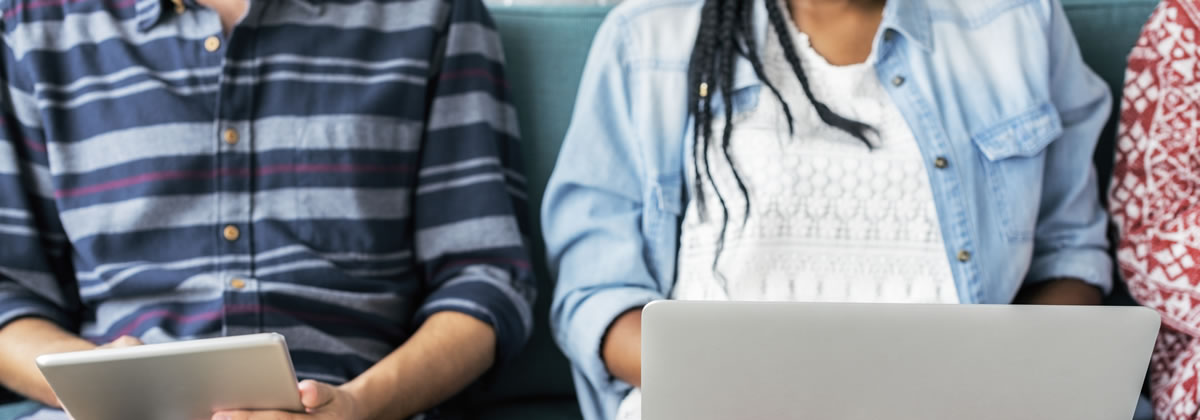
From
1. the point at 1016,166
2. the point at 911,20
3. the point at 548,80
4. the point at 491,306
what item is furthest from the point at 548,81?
the point at 1016,166

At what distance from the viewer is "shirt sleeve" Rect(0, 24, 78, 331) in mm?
1076

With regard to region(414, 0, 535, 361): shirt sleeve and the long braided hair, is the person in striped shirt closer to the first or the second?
region(414, 0, 535, 361): shirt sleeve

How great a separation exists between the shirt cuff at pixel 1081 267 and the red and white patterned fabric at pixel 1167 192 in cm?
2

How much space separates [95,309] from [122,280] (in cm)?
8

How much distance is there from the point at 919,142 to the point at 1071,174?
0.71ft

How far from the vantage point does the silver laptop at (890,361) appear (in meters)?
0.67

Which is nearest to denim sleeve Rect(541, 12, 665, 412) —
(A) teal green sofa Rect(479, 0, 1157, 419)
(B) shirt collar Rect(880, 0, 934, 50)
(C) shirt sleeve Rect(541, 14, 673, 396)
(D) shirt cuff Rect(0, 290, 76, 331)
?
(C) shirt sleeve Rect(541, 14, 673, 396)

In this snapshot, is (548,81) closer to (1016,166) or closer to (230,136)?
(230,136)

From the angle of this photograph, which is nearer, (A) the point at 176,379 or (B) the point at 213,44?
(A) the point at 176,379

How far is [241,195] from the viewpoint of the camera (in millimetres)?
1091

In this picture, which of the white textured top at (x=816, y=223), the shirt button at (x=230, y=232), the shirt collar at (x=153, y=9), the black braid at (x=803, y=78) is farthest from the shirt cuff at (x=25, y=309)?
the black braid at (x=803, y=78)

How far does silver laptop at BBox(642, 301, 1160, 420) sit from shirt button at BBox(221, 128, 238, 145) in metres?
0.60

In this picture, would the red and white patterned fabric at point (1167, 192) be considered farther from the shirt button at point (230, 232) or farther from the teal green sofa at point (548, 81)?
the shirt button at point (230, 232)

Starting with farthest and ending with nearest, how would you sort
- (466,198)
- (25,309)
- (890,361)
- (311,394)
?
(466,198), (25,309), (311,394), (890,361)
